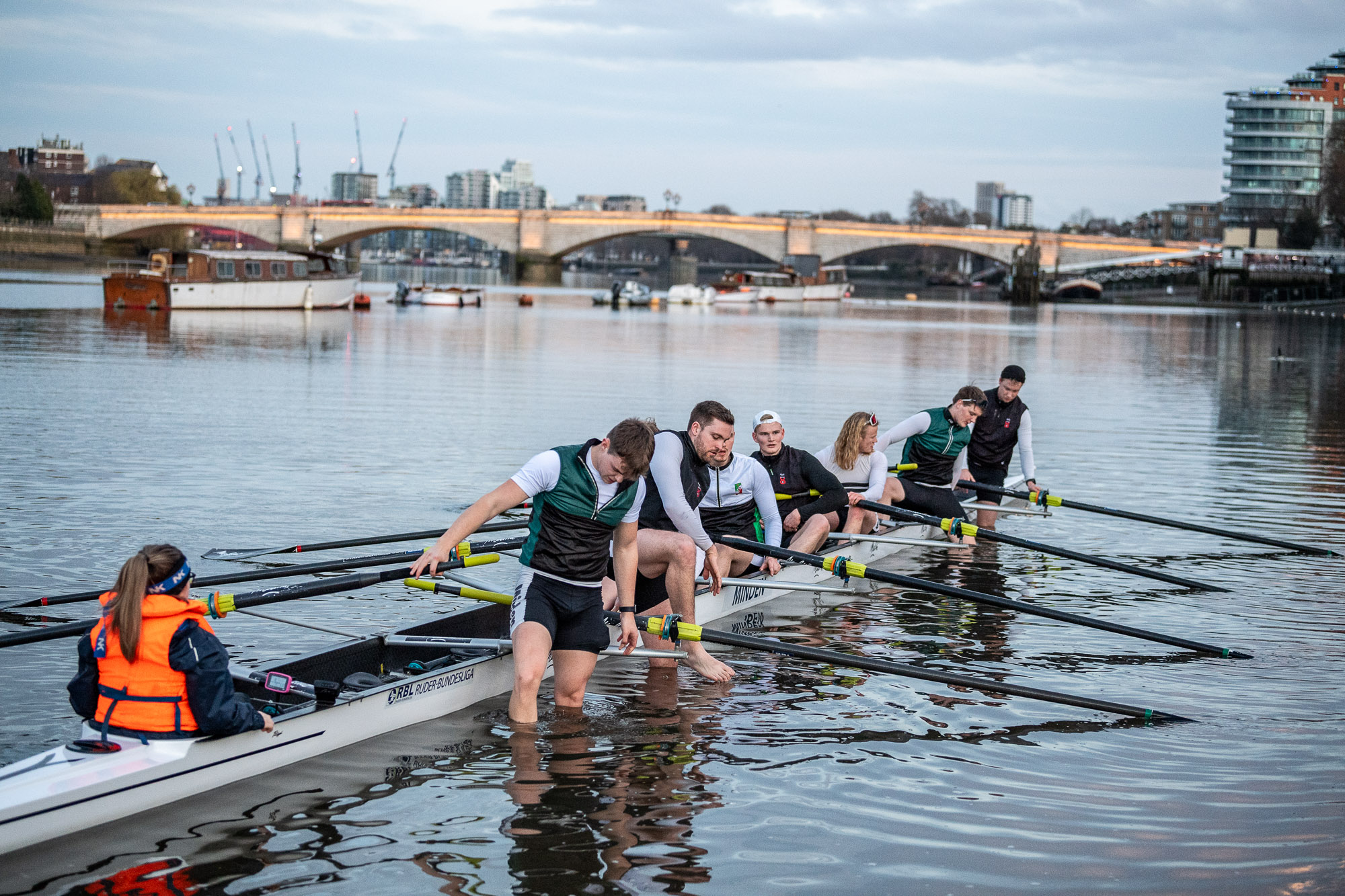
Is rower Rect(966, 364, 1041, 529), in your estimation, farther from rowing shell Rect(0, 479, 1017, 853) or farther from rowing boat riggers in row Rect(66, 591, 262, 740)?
rowing boat riggers in row Rect(66, 591, 262, 740)

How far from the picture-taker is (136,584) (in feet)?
18.7

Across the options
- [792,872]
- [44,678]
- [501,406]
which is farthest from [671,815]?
[501,406]

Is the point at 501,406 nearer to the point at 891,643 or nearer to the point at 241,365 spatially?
the point at 241,365

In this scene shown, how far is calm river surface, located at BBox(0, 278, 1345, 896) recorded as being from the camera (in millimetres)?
6059

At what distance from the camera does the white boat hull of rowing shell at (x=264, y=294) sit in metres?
52.8

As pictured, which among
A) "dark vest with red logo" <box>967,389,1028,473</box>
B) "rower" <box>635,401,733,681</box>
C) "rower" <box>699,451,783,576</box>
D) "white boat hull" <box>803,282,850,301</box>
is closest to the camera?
"rower" <box>635,401,733,681</box>

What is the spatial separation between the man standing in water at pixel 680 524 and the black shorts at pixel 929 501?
4.59 m

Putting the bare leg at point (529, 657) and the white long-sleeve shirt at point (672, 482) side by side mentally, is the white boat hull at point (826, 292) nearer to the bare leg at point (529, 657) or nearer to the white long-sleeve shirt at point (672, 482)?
the white long-sleeve shirt at point (672, 482)

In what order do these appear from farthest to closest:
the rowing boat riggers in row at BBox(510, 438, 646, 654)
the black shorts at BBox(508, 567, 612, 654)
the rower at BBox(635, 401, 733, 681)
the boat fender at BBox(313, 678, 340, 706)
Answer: the rower at BBox(635, 401, 733, 681)
the black shorts at BBox(508, 567, 612, 654)
the rowing boat riggers in row at BBox(510, 438, 646, 654)
the boat fender at BBox(313, 678, 340, 706)

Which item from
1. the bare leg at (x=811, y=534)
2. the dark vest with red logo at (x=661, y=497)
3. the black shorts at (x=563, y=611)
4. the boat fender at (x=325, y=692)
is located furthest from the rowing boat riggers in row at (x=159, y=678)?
the bare leg at (x=811, y=534)

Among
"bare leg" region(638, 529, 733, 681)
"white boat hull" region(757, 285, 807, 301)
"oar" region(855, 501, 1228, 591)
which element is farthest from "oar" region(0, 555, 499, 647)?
"white boat hull" region(757, 285, 807, 301)

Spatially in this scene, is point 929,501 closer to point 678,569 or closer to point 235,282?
point 678,569

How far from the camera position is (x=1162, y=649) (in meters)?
10.1

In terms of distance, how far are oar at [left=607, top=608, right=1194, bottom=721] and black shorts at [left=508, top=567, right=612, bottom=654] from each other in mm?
328
